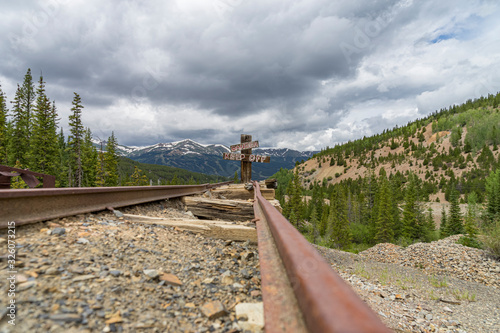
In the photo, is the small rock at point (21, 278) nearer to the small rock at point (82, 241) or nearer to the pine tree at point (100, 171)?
the small rock at point (82, 241)

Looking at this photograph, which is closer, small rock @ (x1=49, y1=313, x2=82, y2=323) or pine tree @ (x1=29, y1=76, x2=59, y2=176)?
small rock @ (x1=49, y1=313, x2=82, y2=323)

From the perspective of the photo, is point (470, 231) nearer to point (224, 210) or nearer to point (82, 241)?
point (224, 210)

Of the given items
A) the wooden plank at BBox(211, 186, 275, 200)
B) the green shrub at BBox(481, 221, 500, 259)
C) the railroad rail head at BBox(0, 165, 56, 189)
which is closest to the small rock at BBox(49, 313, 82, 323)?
the railroad rail head at BBox(0, 165, 56, 189)

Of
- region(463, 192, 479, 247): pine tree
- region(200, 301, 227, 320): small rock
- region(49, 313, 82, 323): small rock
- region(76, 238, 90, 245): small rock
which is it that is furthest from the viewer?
region(463, 192, 479, 247): pine tree

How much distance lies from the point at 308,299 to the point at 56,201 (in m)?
3.16

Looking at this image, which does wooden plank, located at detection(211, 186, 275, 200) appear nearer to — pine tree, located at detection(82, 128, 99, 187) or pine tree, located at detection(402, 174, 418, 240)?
pine tree, located at detection(82, 128, 99, 187)

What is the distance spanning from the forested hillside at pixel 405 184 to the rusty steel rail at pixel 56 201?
34.5 meters

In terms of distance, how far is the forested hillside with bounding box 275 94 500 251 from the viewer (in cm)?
5062

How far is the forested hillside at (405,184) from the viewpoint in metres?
50.6

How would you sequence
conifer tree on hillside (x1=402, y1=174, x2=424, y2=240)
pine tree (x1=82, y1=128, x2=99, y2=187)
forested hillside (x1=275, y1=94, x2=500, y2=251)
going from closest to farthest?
pine tree (x1=82, y1=128, x2=99, y2=187), conifer tree on hillside (x1=402, y1=174, x2=424, y2=240), forested hillside (x1=275, y1=94, x2=500, y2=251)

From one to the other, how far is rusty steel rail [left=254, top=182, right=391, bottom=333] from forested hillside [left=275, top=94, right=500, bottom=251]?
1359 inches

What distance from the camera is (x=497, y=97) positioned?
15388cm

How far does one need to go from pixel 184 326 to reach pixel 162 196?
4.02 meters

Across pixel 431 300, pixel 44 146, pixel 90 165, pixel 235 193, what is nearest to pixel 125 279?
pixel 235 193
